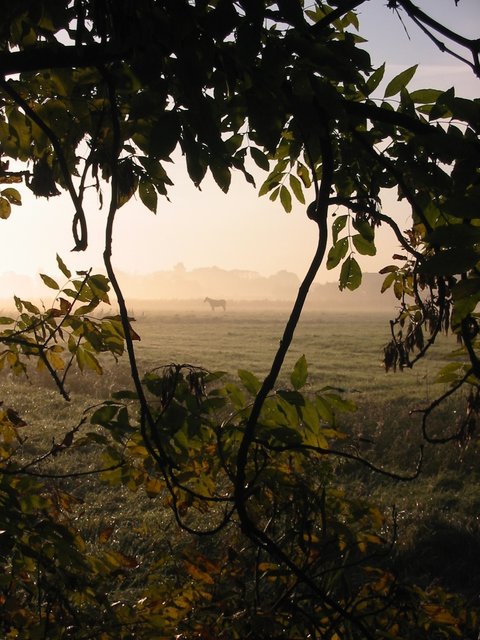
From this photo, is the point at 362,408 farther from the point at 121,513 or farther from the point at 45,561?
the point at 45,561

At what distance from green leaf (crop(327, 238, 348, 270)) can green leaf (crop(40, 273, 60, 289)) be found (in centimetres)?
114

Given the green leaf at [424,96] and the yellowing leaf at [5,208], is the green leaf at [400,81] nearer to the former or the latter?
the green leaf at [424,96]

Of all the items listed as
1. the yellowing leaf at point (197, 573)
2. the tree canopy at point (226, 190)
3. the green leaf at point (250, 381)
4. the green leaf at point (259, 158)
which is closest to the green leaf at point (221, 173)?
the tree canopy at point (226, 190)

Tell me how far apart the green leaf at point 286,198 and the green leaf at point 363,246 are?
0.48 metres

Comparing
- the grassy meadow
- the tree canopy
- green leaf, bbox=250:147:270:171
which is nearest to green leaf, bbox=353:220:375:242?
the tree canopy

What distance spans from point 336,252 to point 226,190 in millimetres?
835

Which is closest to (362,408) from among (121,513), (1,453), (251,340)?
(121,513)

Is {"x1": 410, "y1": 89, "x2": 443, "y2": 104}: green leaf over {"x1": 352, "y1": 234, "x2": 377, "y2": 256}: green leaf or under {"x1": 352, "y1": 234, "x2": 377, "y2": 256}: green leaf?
over

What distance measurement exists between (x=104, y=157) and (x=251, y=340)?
3288 centimetres

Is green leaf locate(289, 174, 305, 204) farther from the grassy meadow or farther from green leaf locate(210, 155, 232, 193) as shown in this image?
green leaf locate(210, 155, 232, 193)

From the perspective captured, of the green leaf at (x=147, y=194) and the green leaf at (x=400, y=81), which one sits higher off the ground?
the green leaf at (x=400, y=81)

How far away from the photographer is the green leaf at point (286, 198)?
8.96 ft

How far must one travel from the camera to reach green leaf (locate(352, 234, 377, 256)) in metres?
2.32

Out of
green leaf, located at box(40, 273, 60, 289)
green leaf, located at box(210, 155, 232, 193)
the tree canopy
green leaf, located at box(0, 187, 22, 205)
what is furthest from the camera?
green leaf, located at box(0, 187, 22, 205)
